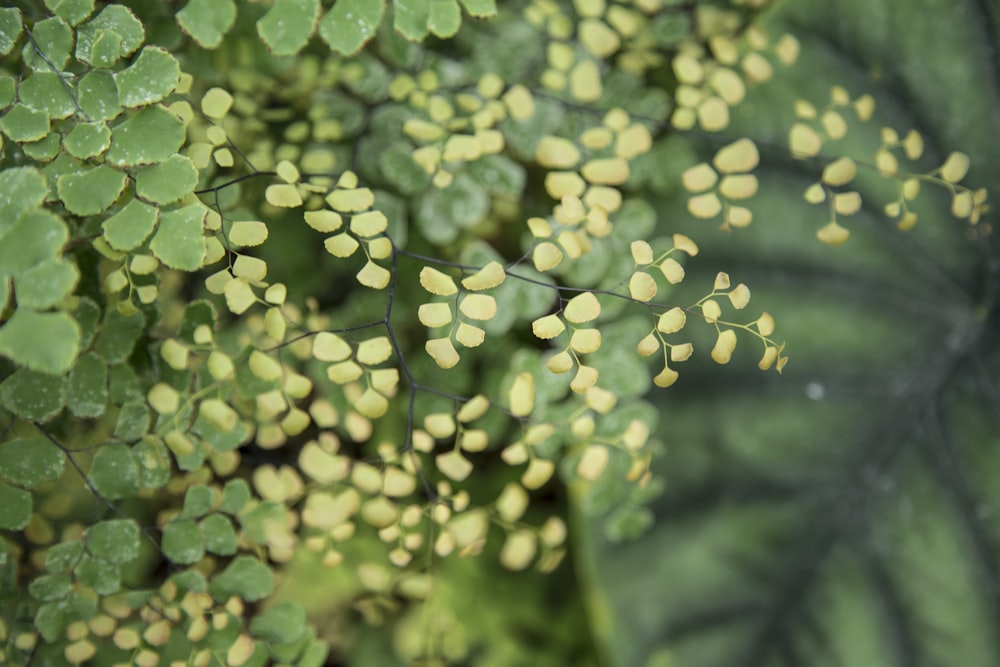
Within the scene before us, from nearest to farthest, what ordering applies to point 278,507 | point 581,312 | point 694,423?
point 581,312, point 278,507, point 694,423

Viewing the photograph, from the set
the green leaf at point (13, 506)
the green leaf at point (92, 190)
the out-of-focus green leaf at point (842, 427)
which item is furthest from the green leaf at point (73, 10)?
the out-of-focus green leaf at point (842, 427)

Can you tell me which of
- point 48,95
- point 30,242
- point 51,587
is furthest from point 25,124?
point 51,587

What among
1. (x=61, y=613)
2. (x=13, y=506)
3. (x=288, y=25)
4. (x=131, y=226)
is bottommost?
(x=61, y=613)

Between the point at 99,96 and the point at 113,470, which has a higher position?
the point at 99,96

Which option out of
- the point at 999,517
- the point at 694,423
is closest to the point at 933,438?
the point at 999,517

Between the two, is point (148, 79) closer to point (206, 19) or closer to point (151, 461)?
point (206, 19)

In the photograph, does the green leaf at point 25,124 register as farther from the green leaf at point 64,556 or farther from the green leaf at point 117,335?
the green leaf at point 64,556

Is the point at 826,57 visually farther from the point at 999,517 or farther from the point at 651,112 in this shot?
the point at 999,517
